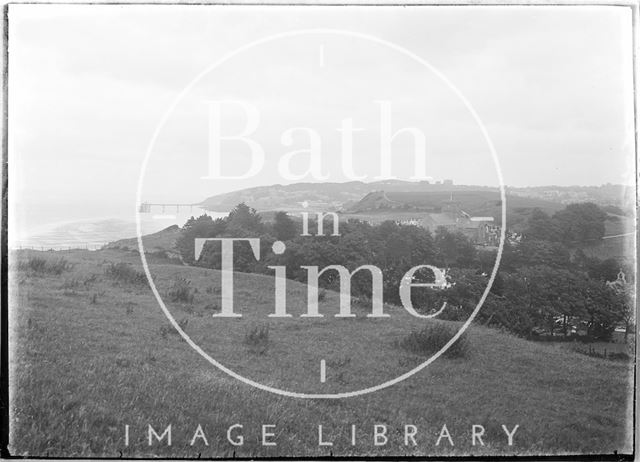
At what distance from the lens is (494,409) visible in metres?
5.26

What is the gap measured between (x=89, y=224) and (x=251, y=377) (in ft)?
6.26

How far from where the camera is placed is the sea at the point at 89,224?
5281mm

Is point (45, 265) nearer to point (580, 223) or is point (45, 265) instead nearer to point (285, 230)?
point (285, 230)

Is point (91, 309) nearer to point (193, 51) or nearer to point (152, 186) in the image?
point (152, 186)

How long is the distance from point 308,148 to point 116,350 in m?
2.36

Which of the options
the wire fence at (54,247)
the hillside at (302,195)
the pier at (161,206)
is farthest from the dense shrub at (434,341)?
the wire fence at (54,247)

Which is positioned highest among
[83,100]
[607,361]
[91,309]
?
[83,100]

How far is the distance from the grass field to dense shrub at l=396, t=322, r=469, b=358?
45 millimetres

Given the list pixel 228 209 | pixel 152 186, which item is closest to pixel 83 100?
pixel 152 186

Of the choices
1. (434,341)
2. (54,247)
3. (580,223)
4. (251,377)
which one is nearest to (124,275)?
(54,247)

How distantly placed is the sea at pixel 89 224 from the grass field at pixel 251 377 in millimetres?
125

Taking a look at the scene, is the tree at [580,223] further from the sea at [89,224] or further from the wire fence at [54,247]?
the wire fence at [54,247]

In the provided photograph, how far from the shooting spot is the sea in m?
5.28

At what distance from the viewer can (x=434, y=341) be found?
5.27m
